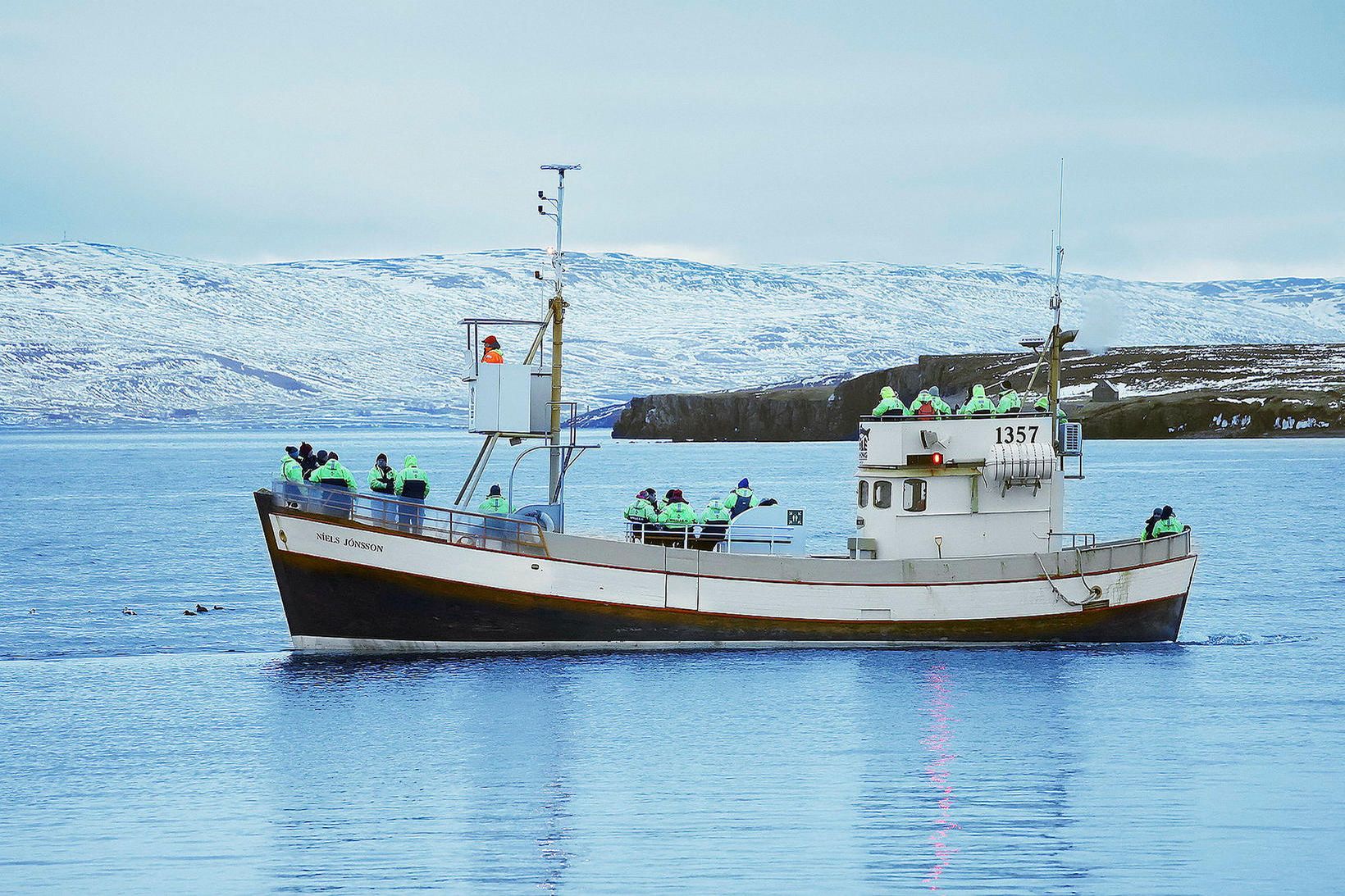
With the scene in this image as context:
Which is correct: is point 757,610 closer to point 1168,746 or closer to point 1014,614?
point 1014,614

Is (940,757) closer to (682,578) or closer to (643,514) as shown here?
(682,578)

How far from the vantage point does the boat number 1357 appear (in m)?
32.4

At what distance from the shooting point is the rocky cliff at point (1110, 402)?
157500mm

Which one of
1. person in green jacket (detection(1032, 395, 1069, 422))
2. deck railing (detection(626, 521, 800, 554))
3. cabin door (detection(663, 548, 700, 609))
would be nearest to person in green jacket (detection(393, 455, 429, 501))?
deck railing (detection(626, 521, 800, 554))

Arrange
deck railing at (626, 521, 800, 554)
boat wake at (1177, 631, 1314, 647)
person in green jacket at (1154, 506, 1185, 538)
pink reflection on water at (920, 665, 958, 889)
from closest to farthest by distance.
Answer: pink reflection on water at (920, 665, 958, 889) < deck railing at (626, 521, 800, 554) < person in green jacket at (1154, 506, 1185, 538) < boat wake at (1177, 631, 1314, 647)

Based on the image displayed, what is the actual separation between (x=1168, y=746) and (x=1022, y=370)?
157 meters

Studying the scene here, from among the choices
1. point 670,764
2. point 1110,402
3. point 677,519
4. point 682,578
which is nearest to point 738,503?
point 677,519

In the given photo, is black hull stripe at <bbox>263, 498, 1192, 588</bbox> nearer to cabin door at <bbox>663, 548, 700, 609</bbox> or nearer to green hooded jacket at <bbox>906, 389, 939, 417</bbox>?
cabin door at <bbox>663, 548, 700, 609</bbox>

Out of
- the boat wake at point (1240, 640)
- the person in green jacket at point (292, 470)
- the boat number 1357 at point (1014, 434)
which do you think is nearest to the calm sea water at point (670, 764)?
the boat wake at point (1240, 640)

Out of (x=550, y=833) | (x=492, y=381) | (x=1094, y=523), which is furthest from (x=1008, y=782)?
(x=1094, y=523)

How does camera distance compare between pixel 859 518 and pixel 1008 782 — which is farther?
pixel 859 518

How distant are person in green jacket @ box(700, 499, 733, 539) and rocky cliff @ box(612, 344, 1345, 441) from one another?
12597cm

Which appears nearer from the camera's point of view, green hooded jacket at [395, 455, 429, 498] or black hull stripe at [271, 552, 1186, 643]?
black hull stripe at [271, 552, 1186, 643]

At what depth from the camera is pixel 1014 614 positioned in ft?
105
